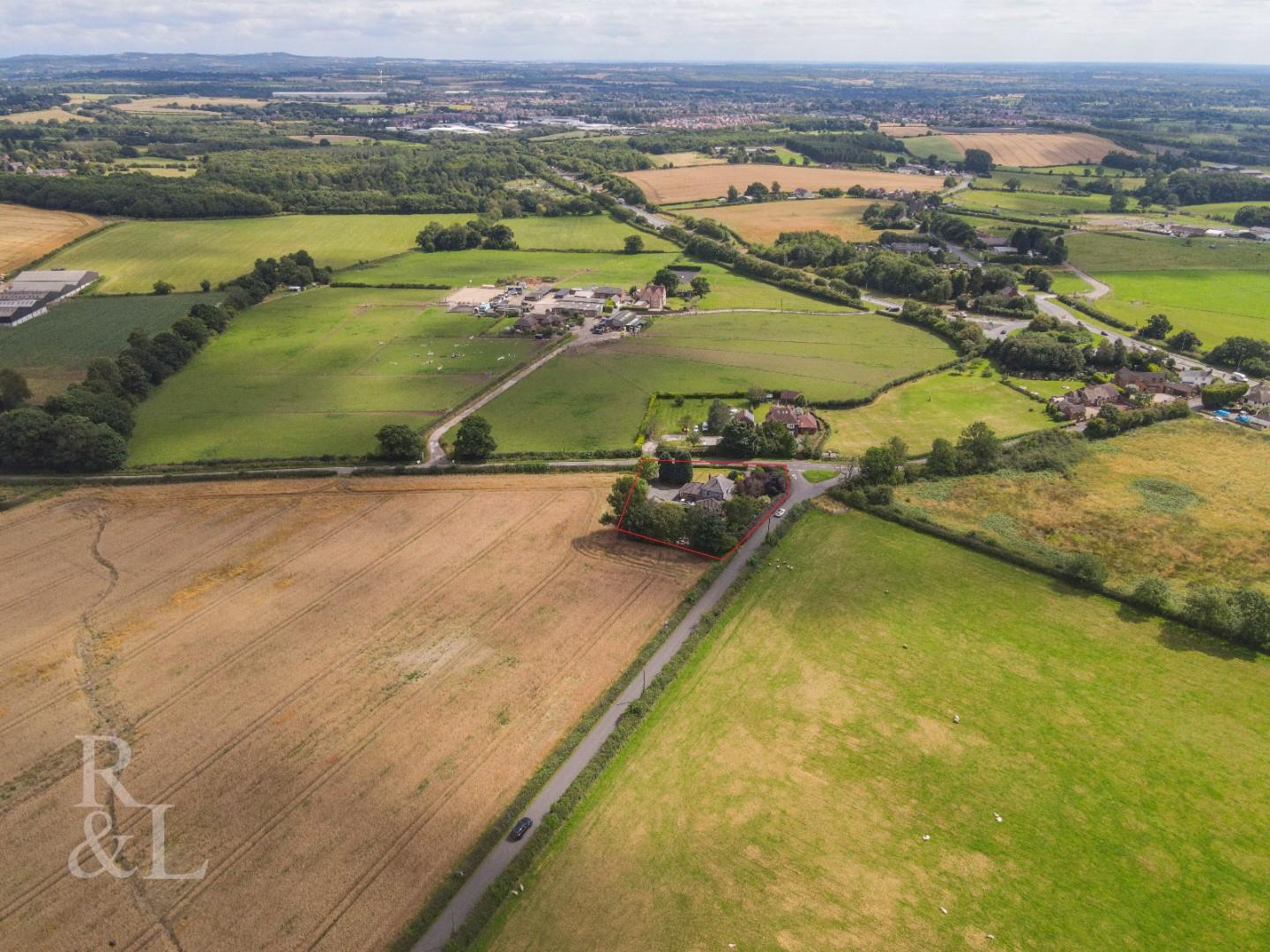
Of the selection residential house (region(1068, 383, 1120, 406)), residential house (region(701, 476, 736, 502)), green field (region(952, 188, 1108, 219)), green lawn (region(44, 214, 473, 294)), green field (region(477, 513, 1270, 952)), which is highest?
green field (region(952, 188, 1108, 219))

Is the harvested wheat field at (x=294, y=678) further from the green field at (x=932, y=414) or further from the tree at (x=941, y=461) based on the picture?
the green field at (x=932, y=414)

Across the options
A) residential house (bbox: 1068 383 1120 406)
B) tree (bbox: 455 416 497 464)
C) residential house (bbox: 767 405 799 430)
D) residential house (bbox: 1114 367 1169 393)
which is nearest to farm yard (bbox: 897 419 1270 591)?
residential house (bbox: 1068 383 1120 406)

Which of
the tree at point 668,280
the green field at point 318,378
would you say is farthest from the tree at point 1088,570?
the tree at point 668,280

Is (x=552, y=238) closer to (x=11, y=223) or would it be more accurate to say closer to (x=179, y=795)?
(x=11, y=223)

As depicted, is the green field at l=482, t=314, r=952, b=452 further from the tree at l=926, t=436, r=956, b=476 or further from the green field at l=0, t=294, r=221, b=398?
the green field at l=0, t=294, r=221, b=398

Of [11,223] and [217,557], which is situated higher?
[11,223]

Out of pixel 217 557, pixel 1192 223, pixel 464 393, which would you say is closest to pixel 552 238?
pixel 464 393

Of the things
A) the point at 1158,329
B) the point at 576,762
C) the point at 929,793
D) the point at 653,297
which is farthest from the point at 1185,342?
the point at 576,762
